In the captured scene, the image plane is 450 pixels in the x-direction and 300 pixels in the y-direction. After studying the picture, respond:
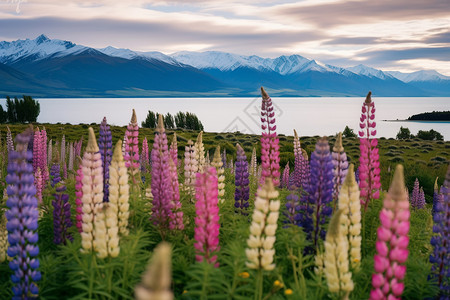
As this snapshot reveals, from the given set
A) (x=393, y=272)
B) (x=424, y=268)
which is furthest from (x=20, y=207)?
(x=424, y=268)

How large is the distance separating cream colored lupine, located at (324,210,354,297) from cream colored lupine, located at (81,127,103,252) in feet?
7.29

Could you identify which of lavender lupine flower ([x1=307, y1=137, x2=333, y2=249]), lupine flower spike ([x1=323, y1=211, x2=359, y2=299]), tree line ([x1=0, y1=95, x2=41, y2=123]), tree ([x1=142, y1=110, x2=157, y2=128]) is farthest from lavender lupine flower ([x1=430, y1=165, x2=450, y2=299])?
tree line ([x1=0, y1=95, x2=41, y2=123])

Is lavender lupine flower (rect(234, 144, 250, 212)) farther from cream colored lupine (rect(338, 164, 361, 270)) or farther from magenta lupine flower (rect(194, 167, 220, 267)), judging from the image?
cream colored lupine (rect(338, 164, 361, 270))

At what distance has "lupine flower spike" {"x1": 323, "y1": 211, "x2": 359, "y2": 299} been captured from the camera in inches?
128

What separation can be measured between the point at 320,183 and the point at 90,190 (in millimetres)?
2508

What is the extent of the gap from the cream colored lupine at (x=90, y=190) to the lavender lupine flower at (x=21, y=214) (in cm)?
46

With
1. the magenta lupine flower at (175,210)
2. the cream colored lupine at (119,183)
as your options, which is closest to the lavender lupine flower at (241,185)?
the magenta lupine flower at (175,210)

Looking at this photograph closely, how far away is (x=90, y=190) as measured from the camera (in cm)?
426

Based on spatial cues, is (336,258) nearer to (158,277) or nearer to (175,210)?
(158,277)

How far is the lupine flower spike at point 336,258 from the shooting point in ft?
10.7

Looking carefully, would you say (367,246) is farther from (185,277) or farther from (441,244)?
(185,277)

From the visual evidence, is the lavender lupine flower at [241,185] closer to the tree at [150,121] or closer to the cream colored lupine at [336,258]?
the cream colored lupine at [336,258]

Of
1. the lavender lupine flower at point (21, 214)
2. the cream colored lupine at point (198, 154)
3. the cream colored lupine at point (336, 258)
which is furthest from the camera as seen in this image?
the cream colored lupine at point (198, 154)

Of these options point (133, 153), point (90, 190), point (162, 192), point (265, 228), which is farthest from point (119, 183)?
point (133, 153)
